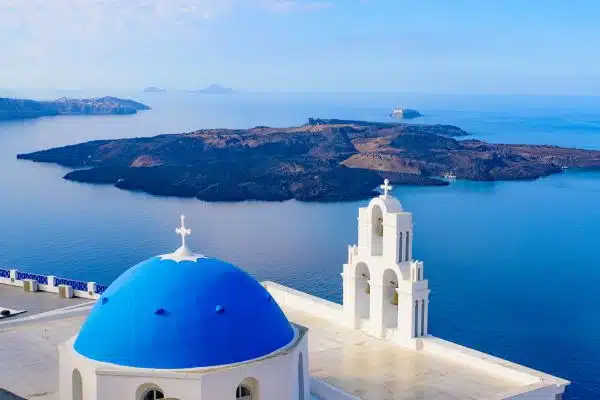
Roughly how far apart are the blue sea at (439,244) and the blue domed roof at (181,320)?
1947cm

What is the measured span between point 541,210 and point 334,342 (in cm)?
5509

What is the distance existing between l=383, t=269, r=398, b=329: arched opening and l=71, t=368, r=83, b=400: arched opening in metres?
7.19

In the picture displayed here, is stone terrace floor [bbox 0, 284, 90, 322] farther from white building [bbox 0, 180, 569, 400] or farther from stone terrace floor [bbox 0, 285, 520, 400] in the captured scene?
white building [bbox 0, 180, 569, 400]

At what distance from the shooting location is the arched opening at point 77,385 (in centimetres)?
1306

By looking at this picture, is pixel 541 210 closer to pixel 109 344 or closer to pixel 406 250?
pixel 406 250

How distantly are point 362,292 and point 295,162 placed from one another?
70424 millimetres

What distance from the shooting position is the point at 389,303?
1816cm

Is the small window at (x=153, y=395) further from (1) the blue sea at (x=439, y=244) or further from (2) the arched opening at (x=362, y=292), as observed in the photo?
(1) the blue sea at (x=439, y=244)

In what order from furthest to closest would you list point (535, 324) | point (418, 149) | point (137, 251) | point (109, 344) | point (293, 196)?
point (418, 149) → point (293, 196) → point (137, 251) → point (535, 324) → point (109, 344)

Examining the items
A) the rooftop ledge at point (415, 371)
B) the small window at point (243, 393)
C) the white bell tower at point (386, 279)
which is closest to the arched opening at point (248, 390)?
the small window at point (243, 393)

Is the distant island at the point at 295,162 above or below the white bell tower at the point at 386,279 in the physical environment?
below

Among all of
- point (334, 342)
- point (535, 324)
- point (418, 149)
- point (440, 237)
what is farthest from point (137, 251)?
point (418, 149)

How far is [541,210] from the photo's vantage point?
69.5 metres

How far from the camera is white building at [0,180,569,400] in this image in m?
12.4
